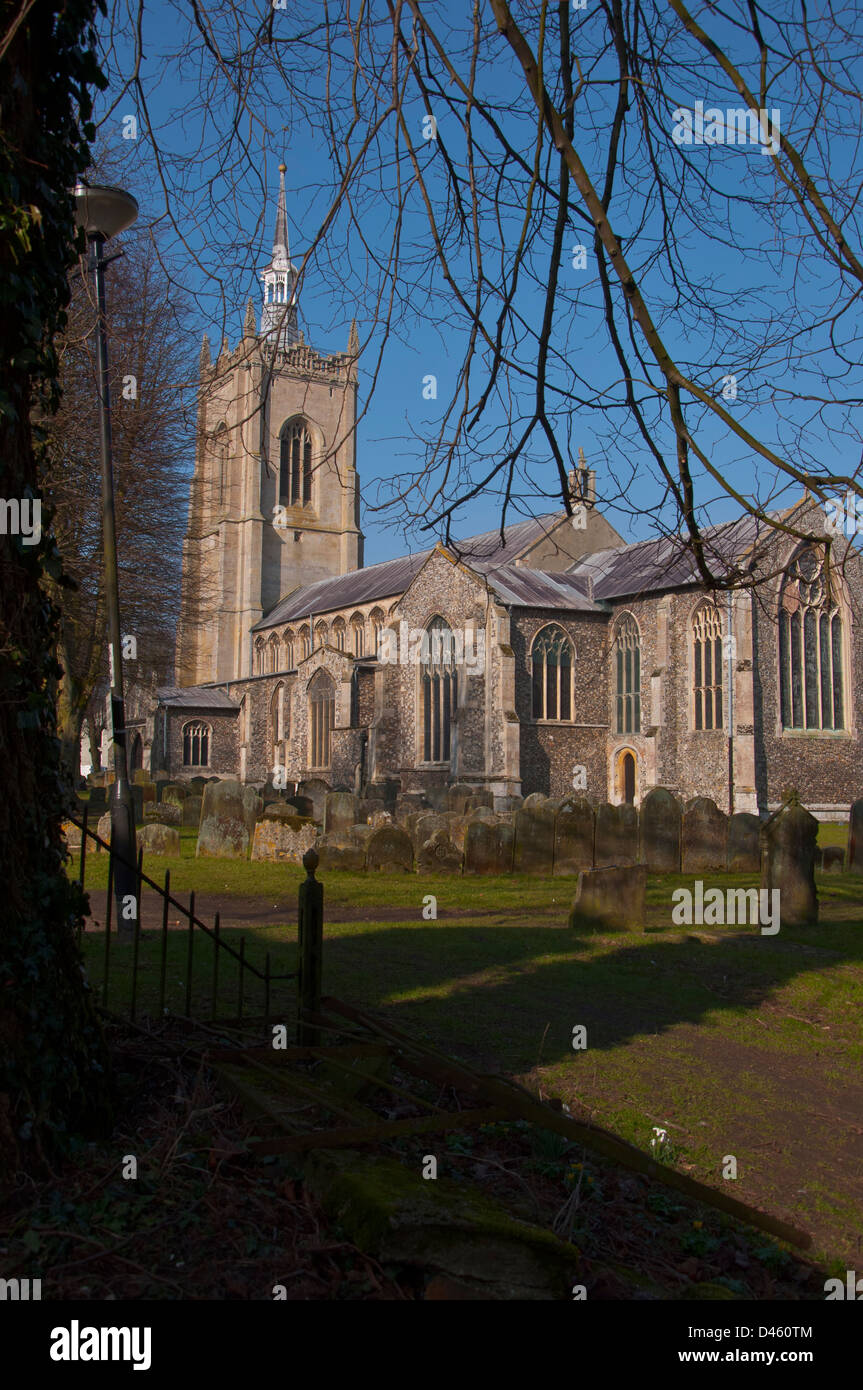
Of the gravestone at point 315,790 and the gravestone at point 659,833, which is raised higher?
the gravestone at point 315,790

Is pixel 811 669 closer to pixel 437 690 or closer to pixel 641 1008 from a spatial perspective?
pixel 437 690

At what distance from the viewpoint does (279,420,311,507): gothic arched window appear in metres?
55.5

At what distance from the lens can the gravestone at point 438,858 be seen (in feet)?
48.8

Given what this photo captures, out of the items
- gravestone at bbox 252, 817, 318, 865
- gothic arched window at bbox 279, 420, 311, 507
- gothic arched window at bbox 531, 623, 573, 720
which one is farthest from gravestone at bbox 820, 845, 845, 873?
gothic arched window at bbox 279, 420, 311, 507

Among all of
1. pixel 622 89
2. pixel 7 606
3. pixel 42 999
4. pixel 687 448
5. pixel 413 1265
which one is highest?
pixel 622 89

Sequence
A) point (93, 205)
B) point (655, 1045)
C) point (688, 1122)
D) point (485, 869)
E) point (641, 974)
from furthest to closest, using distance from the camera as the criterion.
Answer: point (485, 869) < point (641, 974) < point (93, 205) < point (655, 1045) < point (688, 1122)

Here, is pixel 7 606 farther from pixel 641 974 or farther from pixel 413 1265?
pixel 641 974

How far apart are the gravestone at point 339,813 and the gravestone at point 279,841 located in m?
2.61

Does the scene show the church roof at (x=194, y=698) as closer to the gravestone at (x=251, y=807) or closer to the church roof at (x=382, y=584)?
the church roof at (x=382, y=584)

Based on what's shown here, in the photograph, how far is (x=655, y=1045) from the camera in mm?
6188

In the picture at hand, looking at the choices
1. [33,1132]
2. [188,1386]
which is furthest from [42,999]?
[188,1386]

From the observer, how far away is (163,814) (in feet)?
65.7

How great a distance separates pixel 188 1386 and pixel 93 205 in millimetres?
7492

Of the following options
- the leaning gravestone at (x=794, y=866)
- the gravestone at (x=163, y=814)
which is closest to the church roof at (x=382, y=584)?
the gravestone at (x=163, y=814)
